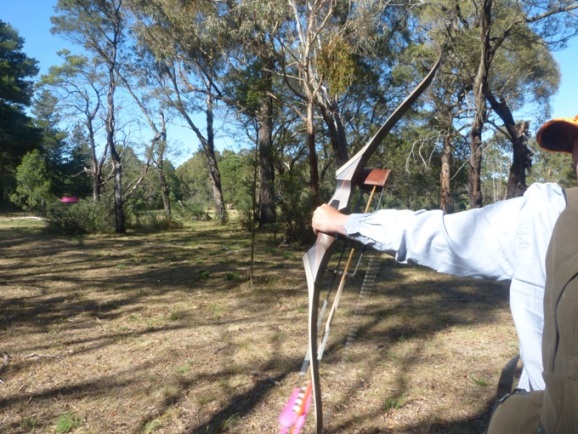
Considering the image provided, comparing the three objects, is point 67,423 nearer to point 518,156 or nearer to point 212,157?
point 518,156

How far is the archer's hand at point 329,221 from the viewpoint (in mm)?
1333

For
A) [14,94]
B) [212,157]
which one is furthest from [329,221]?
[14,94]

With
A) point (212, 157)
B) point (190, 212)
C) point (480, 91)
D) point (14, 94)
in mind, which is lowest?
point (190, 212)

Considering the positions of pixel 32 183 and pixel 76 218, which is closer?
pixel 76 218

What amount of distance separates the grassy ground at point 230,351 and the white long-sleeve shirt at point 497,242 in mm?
1642

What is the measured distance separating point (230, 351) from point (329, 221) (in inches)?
99.7

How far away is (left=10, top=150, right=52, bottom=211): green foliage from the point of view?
2764 centimetres

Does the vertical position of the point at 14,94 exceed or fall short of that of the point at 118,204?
it exceeds it

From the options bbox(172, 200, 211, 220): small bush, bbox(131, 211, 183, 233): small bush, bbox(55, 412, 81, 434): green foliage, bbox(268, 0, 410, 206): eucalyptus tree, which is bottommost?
bbox(55, 412, 81, 434): green foliage

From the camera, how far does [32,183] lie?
94.7 feet

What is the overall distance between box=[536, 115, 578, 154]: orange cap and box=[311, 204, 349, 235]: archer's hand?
524mm

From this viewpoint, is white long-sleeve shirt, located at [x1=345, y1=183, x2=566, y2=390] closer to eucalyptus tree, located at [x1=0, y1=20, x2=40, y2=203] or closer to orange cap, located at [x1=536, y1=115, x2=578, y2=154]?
orange cap, located at [x1=536, y1=115, x2=578, y2=154]

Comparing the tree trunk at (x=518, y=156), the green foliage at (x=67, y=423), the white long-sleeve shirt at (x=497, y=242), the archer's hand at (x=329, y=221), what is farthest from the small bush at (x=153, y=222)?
the white long-sleeve shirt at (x=497, y=242)

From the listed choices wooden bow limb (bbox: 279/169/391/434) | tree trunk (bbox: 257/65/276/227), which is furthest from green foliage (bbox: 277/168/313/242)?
wooden bow limb (bbox: 279/169/391/434)
